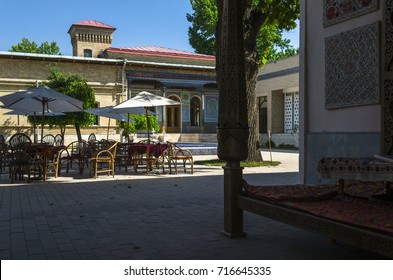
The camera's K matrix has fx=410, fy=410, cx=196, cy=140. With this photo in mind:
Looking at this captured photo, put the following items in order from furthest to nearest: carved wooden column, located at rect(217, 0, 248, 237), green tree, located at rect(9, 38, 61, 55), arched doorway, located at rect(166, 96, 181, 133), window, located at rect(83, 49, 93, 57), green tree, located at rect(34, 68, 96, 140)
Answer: green tree, located at rect(9, 38, 61, 55) < window, located at rect(83, 49, 93, 57) < arched doorway, located at rect(166, 96, 181, 133) < green tree, located at rect(34, 68, 96, 140) < carved wooden column, located at rect(217, 0, 248, 237)

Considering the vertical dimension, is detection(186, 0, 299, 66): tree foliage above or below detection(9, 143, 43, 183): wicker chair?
above

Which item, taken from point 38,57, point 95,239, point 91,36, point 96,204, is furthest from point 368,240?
point 91,36

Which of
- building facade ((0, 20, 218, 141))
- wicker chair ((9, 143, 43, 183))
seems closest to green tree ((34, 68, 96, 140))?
wicker chair ((9, 143, 43, 183))

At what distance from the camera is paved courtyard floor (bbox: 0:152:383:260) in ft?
11.8

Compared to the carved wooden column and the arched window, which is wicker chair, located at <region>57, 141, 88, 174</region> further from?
the arched window

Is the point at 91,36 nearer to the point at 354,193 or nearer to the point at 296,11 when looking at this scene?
the point at 296,11

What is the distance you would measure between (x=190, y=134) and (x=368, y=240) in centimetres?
2603

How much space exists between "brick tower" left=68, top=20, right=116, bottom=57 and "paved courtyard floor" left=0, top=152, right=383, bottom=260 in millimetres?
25129

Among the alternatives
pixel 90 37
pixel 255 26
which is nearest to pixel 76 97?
pixel 255 26

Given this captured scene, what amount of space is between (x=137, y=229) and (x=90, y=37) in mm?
29161

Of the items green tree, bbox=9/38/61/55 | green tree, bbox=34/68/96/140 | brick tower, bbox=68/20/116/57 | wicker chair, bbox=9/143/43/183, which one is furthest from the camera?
green tree, bbox=9/38/61/55

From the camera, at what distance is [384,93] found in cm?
556

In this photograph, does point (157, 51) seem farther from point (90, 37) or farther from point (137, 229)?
point (137, 229)

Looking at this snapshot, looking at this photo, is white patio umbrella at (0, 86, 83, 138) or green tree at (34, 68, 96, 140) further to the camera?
green tree at (34, 68, 96, 140)
